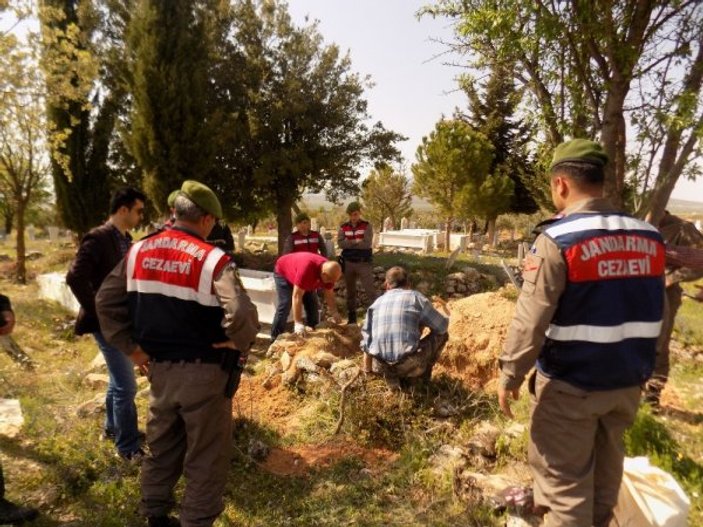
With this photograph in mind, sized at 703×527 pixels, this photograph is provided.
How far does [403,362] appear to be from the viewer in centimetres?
414

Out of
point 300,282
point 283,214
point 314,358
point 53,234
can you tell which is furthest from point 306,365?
point 53,234

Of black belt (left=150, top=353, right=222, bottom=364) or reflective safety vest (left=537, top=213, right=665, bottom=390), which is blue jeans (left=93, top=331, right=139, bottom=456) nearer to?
black belt (left=150, top=353, right=222, bottom=364)

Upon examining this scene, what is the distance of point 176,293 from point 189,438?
832 millimetres

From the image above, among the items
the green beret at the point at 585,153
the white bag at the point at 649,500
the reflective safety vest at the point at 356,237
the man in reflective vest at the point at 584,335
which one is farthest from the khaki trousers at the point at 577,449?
the reflective safety vest at the point at 356,237

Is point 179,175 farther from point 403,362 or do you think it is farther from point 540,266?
point 540,266

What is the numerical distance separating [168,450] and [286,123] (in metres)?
10.5

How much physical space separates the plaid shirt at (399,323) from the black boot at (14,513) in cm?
268

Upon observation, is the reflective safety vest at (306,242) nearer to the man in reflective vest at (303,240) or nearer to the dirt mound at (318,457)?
the man in reflective vest at (303,240)

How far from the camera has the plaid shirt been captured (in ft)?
13.3

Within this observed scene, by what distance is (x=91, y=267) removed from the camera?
3344mm

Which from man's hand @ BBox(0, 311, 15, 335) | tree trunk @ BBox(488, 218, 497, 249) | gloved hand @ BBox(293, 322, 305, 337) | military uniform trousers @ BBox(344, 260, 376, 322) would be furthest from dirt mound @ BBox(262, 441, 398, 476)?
tree trunk @ BBox(488, 218, 497, 249)

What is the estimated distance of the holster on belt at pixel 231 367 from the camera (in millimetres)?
2580

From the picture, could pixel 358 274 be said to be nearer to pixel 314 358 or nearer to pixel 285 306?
pixel 285 306

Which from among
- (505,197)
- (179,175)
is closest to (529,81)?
(179,175)
